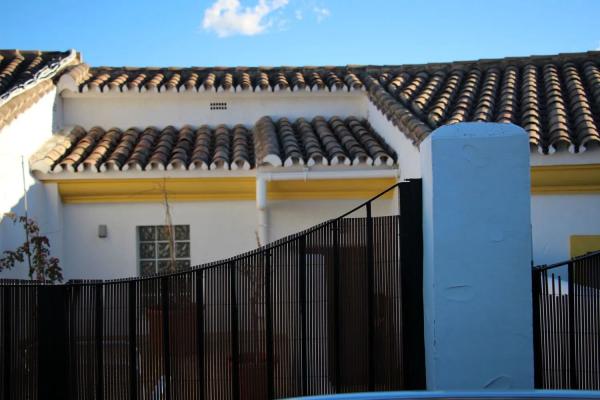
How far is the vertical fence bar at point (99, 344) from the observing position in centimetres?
510

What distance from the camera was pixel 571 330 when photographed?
4883 mm

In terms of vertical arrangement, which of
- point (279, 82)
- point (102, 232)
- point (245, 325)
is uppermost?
point (279, 82)

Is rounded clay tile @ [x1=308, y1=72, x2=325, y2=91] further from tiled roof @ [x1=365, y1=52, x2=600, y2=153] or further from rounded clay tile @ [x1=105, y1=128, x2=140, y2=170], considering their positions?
rounded clay tile @ [x1=105, y1=128, x2=140, y2=170]

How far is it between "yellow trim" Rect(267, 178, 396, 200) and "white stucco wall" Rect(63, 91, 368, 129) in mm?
2524

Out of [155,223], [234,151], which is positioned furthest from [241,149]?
[155,223]

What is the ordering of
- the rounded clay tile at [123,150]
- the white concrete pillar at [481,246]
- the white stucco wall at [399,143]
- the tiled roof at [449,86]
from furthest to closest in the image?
the rounded clay tile at [123,150]
the tiled roof at [449,86]
the white stucco wall at [399,143]
the white concrete pillar at [481,246]

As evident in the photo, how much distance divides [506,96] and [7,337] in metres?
8.16

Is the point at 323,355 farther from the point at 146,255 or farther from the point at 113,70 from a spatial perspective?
the point at 113,70

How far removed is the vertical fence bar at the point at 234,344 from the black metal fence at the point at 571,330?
7.90 ft

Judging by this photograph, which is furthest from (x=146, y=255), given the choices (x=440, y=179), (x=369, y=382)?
(x=440, y=179)

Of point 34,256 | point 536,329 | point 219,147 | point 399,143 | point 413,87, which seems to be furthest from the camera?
point 413,87

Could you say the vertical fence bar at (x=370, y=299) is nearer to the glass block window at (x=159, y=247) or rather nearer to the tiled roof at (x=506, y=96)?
the tiled roof at (x=506, y=96)

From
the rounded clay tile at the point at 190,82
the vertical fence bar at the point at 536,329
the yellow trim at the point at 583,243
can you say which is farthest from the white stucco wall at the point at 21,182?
the yellow trim at the point at 583,243

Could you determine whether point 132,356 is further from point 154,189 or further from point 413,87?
point 413,87
